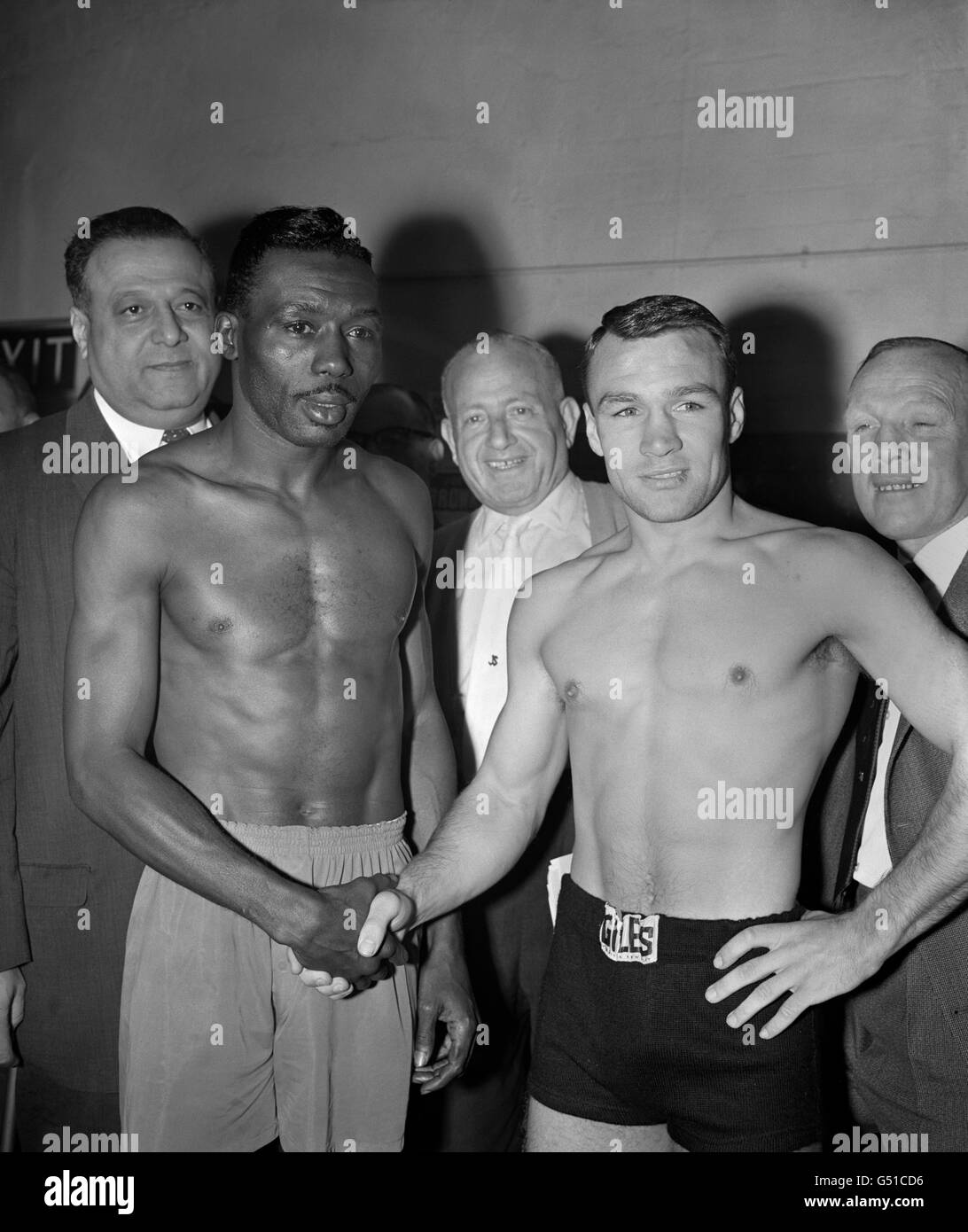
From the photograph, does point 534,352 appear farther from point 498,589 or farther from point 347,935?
point 347,935

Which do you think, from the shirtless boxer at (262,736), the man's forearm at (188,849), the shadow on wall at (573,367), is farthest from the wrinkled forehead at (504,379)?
the shadow on wall at (573,367)

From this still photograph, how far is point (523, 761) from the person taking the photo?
2.23 metres

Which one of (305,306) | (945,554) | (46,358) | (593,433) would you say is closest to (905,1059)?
(945,554)

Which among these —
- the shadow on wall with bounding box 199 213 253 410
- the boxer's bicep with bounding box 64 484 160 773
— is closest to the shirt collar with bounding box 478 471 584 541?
the boxer's bicep with bounding box 64 484 160 773

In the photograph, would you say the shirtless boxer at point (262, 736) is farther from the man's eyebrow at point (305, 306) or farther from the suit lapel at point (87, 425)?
the suit lapel at point (87, 425)

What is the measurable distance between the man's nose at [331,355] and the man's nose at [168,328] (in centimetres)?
53

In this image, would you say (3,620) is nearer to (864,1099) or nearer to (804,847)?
(804,847)

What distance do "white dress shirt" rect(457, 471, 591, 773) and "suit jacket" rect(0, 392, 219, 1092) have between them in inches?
38.4

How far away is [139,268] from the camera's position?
106 inches

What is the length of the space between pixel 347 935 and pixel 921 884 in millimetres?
984

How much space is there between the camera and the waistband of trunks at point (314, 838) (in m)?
2.19

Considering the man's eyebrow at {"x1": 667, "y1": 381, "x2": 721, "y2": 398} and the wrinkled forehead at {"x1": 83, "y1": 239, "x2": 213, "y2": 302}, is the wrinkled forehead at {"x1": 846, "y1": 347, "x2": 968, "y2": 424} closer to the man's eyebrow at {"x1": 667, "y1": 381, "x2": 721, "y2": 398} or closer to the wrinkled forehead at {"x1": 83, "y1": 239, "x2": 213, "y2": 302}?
the man's eyebrow at {"x1": 667, "y1": 381, "x2": 721, "y2": 398}

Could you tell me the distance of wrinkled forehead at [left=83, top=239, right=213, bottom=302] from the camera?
268cm
